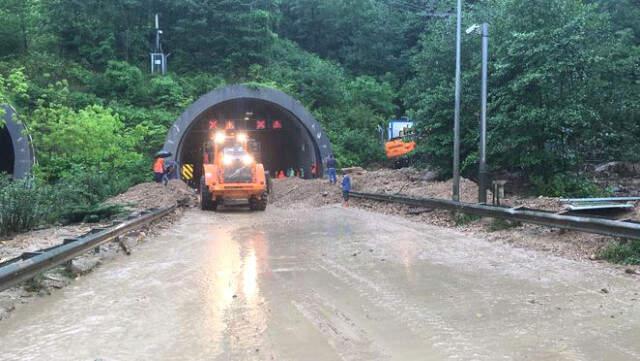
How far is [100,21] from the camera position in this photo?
191 ft

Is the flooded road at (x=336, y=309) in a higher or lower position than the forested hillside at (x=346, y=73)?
lower

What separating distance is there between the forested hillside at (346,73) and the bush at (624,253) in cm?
1244

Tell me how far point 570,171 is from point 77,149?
24.3 meters

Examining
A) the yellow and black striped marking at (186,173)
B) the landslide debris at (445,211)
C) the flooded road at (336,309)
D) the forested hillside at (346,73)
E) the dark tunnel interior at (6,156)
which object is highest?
the forested hillside at (346,73)

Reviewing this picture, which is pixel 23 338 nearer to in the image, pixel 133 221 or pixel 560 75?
pixel 133 221

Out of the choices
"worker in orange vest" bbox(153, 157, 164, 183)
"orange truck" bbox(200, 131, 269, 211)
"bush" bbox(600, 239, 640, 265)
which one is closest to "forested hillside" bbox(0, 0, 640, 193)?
"worker in orange vest" bbox(153, 157, 164, 183)

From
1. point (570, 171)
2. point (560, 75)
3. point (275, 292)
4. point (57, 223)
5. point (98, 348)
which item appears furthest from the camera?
point (570, 171)

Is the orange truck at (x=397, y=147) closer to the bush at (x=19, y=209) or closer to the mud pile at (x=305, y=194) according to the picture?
the mud pile at (x=305, y=194)

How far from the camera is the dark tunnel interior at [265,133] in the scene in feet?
138

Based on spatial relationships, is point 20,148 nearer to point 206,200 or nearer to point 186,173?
point 186,173

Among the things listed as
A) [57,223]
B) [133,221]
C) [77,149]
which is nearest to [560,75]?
[133,221]

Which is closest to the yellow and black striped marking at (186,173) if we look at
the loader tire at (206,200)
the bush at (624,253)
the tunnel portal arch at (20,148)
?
the tunnel portal arch at (20,148)

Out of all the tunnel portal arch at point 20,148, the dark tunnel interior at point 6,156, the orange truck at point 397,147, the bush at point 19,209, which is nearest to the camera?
the bush at point 19,209

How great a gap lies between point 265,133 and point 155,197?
99.1 ft
